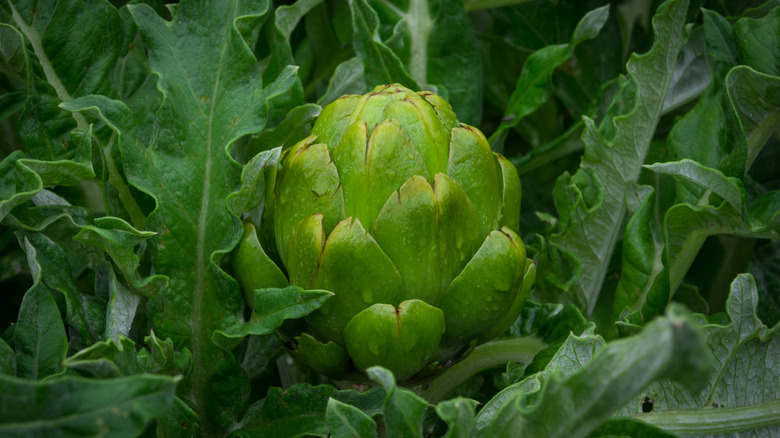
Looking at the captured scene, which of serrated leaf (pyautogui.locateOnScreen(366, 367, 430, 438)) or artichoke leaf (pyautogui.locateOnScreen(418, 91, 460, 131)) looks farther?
artichoke leaf (pyautogui.locateOnScreen(418, 91, 460, 131))

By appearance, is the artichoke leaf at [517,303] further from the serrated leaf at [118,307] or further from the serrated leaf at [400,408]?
the serrated leaf at [118,307]

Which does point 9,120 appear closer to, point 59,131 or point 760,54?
point 59,131

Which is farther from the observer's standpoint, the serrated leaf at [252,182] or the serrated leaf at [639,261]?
the serrated leaf at [639,261]

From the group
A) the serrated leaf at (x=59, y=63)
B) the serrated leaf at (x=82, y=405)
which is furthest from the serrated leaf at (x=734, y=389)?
the serrated leaf at (x=59, y=63)

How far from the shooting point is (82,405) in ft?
1.44

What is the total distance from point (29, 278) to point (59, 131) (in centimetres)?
23

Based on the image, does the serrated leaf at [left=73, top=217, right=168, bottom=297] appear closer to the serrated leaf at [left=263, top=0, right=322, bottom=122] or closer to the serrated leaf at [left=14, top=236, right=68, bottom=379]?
the serrated leaf at [left=14, top=236, right=68, bottom=379]

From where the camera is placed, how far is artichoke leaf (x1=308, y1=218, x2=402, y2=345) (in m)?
0.58

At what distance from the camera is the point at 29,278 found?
2.83ft

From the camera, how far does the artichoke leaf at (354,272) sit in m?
0.58

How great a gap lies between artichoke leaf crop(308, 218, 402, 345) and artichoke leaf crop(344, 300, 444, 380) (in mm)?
11

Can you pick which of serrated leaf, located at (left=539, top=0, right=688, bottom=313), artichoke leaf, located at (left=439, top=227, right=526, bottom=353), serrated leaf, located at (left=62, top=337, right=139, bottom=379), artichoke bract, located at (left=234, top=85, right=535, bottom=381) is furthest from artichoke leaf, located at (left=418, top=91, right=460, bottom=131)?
serrated leaf, located at (left=62, top=337, right=139, bottom=379)

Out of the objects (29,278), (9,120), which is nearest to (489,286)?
(29,278)

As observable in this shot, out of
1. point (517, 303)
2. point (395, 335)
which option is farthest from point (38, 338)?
point (517, 303)
